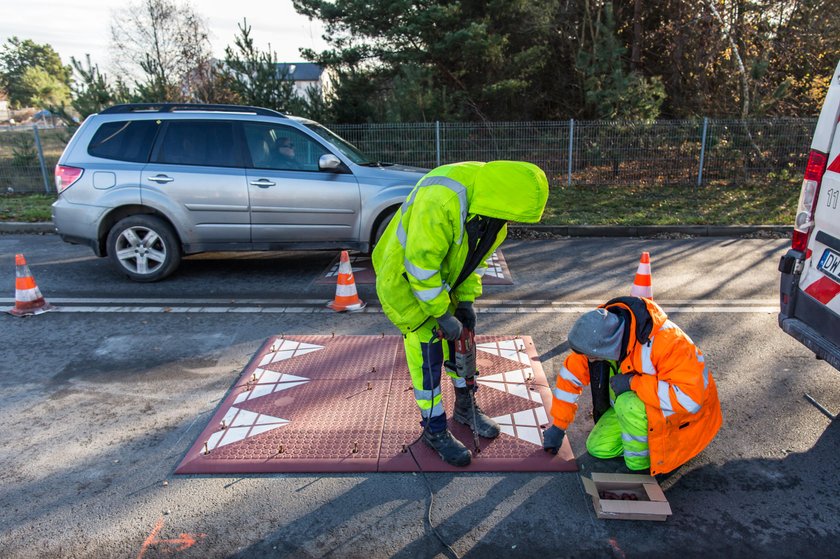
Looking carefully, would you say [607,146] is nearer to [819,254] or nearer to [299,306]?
[299,306]

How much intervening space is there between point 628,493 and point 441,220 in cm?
170

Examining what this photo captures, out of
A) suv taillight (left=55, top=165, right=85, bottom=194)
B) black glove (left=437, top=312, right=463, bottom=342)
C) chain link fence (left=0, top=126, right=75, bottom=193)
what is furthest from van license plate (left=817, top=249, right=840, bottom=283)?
chain link fence (left=0, top=126, right=75, bottom=193)

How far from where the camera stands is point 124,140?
6809mm

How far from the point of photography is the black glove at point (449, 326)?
10.2 ft

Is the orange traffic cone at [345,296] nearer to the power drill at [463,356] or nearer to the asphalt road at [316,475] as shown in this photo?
the asphalt road at [316,475]

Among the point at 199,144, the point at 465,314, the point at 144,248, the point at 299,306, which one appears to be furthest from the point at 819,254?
the point at 144,248

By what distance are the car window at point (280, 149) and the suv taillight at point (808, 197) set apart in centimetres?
482

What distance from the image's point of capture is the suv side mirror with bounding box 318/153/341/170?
6719 millimetres

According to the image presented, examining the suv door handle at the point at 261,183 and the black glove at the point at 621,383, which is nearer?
the black glove at the point at 621,383

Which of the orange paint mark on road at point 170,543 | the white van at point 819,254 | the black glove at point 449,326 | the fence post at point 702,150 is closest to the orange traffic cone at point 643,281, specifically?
the white van at point 819,254

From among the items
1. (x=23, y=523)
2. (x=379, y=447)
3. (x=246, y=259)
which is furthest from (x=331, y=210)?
(x=23, y=523)

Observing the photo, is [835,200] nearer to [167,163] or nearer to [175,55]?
[167,163]

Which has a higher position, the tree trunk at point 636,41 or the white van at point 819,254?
the tree trunk at point 636,41

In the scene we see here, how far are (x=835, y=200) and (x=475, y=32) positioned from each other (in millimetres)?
12237
